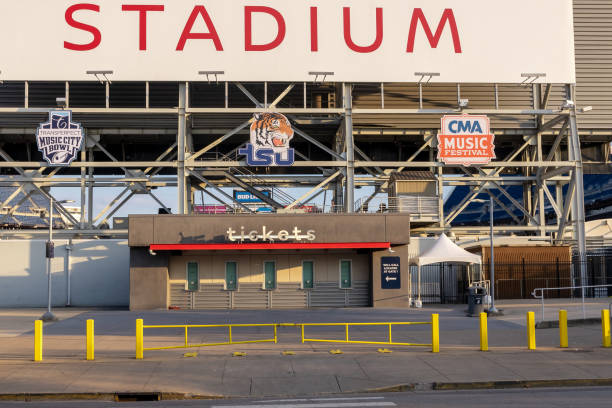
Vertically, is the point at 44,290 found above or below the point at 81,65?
below

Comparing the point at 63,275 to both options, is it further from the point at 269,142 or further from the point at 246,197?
the point at 269,142

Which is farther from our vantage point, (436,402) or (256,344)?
(256,344)

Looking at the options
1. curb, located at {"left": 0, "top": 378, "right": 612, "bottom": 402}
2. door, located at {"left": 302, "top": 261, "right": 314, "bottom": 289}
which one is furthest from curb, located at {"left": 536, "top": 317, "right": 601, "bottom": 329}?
door, located at {"left": 302, "top": 261, "right": 314, "bottom": 289}

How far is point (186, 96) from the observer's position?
41031 millimetres

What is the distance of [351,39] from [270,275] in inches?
635

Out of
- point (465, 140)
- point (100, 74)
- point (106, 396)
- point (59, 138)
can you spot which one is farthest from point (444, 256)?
point (59, 138)

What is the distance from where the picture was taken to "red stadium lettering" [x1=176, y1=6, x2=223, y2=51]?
41.0 m

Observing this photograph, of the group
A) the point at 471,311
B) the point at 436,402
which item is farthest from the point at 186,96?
the point at 436,402

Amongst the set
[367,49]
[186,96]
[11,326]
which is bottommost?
[11,326]

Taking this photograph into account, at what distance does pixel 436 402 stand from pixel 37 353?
1024 cm

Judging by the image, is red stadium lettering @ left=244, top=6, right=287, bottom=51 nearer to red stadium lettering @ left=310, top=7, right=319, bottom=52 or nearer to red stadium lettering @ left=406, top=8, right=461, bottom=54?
red stadium lettering @ left=310, top=7, right=319, bottom=52

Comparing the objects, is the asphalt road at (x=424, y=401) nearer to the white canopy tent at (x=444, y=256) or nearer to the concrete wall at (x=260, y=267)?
the white canopy tent at (x=444, y=256)

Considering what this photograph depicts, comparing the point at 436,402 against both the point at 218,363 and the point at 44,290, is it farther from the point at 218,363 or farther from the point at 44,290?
the point at 44,290

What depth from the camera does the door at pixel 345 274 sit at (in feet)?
115
